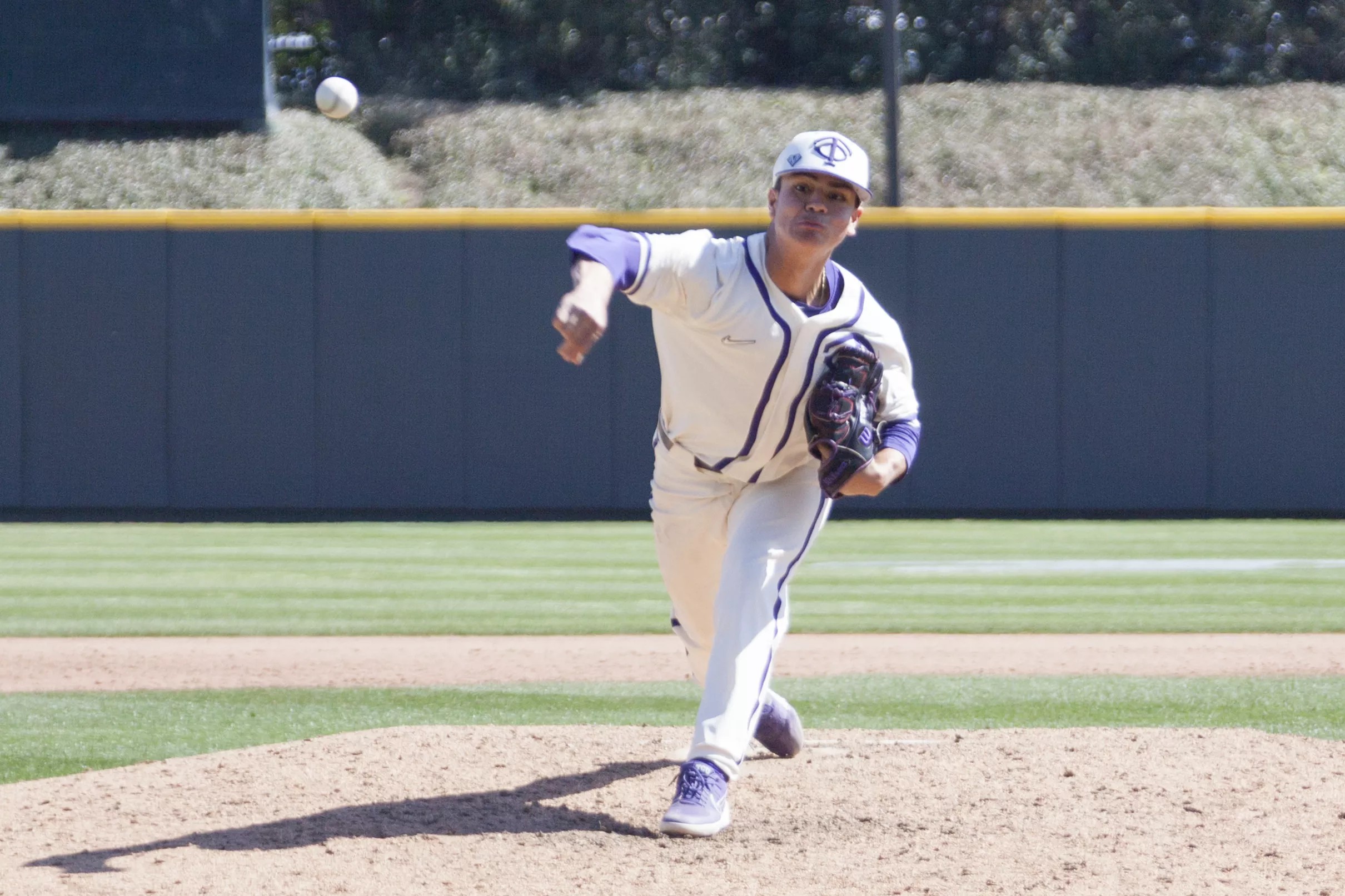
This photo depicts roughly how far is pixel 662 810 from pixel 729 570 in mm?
596

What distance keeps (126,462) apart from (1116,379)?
26.3 ft

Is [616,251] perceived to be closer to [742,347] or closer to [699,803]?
[742,347]

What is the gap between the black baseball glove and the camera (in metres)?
3.42

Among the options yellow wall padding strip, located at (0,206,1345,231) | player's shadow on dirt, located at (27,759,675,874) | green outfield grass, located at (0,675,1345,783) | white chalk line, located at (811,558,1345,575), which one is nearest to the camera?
player's shadow on dirt, located at (27,759,675,874)

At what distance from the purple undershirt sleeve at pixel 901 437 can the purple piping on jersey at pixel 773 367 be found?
10.7 inches

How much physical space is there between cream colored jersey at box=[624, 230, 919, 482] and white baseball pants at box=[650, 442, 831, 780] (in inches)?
2.4

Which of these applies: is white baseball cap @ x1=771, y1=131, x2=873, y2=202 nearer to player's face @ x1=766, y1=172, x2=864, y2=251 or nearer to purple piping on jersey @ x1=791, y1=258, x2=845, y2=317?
player's face @ x1=766, y1=172, x2=864, y2=251

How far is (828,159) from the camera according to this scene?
11.2 feet

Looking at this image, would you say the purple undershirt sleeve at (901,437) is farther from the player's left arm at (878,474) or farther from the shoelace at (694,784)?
the shoelace at (694,784)

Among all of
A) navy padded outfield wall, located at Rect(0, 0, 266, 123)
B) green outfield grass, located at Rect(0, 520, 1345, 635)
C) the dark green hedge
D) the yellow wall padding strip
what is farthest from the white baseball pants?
the dark green hedge

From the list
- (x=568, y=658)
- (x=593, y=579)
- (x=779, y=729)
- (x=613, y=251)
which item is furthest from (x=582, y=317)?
(x=593, y=579)

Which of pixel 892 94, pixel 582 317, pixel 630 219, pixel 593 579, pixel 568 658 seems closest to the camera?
pixel 582 317

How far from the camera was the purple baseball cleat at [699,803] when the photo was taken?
11.0 feet

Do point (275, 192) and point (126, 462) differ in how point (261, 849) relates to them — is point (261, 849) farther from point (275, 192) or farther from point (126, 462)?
point (275, 192)
